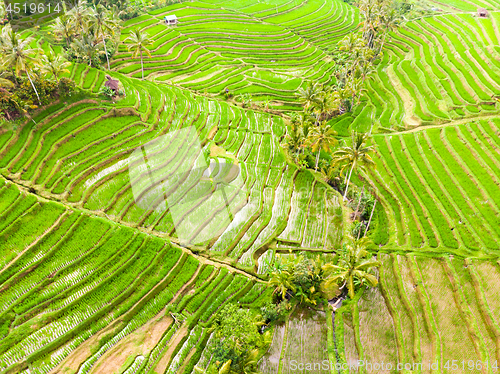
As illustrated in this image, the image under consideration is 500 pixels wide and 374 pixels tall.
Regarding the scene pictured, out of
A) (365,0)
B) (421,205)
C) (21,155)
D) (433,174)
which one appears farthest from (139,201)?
(365,0)

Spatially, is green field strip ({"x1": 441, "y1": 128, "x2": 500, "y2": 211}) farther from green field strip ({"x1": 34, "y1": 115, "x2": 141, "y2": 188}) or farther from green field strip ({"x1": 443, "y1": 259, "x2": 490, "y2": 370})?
green field strip ({"x1": 34, "y1": 115, "x2": 141, "y2": 188})

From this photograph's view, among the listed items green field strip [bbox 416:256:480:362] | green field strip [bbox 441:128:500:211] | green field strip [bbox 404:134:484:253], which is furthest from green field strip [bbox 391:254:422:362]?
green field strip [bbox 441:128:500:211]

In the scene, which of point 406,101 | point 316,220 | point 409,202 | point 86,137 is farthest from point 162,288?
point 406,101

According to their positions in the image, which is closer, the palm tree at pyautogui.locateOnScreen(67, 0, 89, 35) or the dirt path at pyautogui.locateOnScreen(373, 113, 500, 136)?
the dirt path at pyautogui.locateOnScreen(373, 113, 500, 136)

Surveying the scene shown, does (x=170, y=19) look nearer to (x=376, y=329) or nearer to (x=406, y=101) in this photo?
(x=406, y=101)

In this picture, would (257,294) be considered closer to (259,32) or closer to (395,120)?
(395,120)

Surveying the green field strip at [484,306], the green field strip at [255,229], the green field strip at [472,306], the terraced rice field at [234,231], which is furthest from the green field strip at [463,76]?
the green field strip at [255,229]
